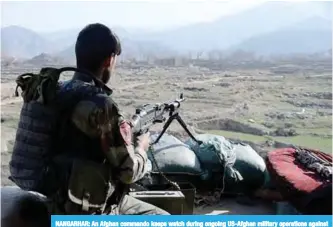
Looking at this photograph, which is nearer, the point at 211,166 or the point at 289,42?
the point at 211,166

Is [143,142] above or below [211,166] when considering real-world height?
above

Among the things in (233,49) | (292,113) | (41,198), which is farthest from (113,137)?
(233,49)

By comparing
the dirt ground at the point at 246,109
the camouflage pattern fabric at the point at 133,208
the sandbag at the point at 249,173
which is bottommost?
the dirt ground at the point at 246,109

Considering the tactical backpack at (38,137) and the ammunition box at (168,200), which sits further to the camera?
the ammunition box at (168,200)

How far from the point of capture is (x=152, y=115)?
120 inches

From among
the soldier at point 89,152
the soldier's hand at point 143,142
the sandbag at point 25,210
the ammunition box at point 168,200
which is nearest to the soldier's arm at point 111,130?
the soldier at point 89,152

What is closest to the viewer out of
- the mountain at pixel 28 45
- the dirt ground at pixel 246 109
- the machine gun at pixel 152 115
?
the machine gun at pixel 152 115

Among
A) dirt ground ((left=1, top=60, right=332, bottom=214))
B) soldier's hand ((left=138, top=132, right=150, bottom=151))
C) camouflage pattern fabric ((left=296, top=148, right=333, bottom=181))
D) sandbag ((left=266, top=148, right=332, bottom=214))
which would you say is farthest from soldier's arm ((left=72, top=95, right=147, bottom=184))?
dirt ground ((left=1, top=60, right=332, bottom=214))

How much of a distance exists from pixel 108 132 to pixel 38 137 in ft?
0.85

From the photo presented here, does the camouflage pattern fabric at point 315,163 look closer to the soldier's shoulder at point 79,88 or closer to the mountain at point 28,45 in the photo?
the soldier's shoulder at point 79,88

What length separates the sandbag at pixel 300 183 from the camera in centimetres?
281

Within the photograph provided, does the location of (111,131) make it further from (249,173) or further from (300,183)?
(249,173)

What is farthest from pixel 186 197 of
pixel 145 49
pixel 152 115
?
pixel 145 49

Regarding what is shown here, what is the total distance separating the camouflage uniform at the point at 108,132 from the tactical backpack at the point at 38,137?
7 cm
